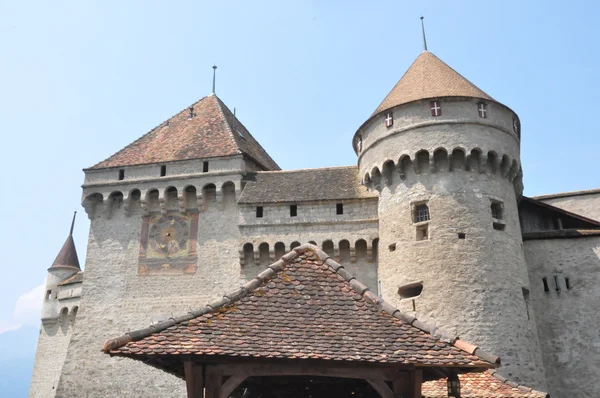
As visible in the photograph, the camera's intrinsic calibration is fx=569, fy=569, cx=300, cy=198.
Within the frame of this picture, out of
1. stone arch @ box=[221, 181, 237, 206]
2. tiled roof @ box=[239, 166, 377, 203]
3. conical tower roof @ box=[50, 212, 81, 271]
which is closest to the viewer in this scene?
tiled roof @ box=[239, 166, 377, 203]

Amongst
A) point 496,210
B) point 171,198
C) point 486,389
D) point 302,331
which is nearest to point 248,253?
point 171,198

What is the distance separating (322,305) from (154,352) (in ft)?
6.94

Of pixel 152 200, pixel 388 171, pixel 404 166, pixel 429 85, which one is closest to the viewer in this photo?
pixel 404 166

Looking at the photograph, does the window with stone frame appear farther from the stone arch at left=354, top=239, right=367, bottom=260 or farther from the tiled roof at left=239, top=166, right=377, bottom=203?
the stone arch at left=354, top=239, right=367, bottom=260

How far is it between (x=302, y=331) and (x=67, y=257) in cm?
2473

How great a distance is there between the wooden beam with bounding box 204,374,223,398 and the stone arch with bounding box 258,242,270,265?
13.4 metres

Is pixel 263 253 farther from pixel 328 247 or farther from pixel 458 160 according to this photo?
pixel 458 160

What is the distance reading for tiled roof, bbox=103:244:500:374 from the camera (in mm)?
6070

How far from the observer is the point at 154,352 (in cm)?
589

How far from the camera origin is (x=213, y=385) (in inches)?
246

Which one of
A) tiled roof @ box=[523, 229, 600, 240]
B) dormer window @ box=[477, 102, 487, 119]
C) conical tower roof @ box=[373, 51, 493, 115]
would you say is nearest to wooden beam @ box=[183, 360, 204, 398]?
conical tower roof @ box=[373, 51, 493, 115]

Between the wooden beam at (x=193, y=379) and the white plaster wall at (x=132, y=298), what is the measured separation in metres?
13.5

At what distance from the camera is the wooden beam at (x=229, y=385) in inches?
242

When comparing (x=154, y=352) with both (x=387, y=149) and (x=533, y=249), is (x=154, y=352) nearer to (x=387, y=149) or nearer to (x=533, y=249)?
(x=387, y=149)
